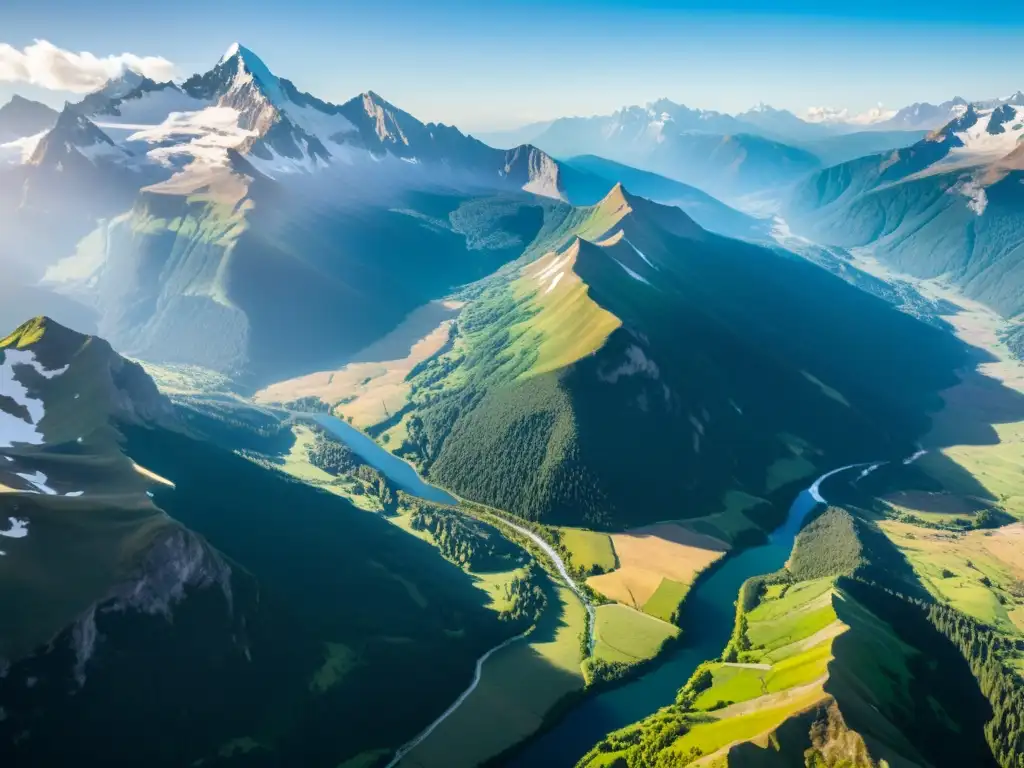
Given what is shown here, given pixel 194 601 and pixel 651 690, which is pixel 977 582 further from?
pixel 194 601

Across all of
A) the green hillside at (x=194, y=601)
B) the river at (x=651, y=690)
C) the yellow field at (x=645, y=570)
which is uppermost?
the green hillside at (x=194, y=601)

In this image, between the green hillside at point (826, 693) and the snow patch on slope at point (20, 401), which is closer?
the green hillside at point (826, 693)

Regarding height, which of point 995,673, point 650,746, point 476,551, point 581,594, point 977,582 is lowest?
point 581,594

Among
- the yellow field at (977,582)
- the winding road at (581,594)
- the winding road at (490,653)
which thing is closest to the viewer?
the winding road at (490,653)

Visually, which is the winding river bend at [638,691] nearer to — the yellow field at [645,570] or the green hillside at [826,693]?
the green hillside at [826,693]

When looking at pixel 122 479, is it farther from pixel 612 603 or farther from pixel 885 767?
pixel 885 767

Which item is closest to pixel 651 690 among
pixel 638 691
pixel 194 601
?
pixel 638 691

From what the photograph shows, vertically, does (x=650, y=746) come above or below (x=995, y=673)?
below

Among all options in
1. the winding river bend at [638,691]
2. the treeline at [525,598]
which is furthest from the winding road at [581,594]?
the treeline at [525,598]

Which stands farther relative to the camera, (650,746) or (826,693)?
(650,746)

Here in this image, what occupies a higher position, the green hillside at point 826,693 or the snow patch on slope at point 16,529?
the snow patch on slope at point 16,529

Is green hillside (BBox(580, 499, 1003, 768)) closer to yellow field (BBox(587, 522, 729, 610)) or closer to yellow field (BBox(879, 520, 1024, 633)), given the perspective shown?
yellow field (BBox(879, 520, 1024, 633))

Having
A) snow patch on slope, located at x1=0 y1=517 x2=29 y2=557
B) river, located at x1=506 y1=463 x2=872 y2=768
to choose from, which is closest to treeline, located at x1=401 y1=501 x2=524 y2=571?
river, located at x1=506 y1=463 x2=872 y2=768
